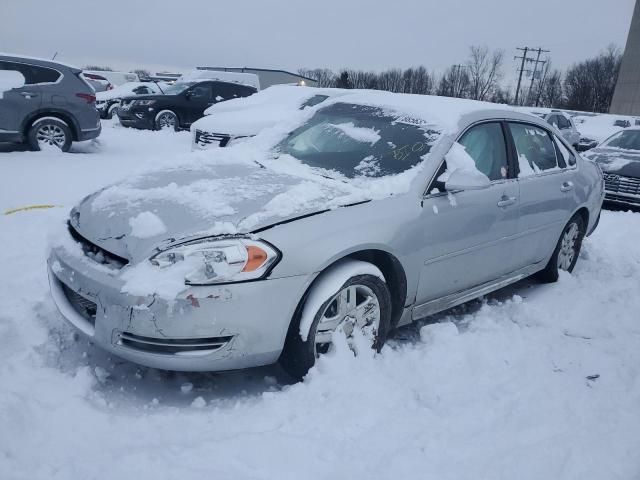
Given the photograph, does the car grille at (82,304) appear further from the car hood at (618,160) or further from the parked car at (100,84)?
the parked car at (100,84)

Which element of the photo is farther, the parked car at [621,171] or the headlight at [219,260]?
the parked car at [621,171]

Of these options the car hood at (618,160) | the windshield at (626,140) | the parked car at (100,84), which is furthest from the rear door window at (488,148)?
the parked car at (100,84)

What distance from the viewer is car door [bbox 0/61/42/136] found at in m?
8.76

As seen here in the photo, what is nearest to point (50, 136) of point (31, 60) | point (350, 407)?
point (31, 60)

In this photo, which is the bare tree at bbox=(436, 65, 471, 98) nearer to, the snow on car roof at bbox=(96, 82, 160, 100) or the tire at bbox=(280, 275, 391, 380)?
the snow on car roof at bbox=(96, 82, 160, 100)

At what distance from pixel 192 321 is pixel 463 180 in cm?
187

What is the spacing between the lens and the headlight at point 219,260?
2.46m

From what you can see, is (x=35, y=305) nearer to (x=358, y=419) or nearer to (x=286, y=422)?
(x=286, y=422)

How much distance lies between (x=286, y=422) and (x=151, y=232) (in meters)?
1.15

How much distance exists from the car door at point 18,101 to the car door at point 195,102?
527cm

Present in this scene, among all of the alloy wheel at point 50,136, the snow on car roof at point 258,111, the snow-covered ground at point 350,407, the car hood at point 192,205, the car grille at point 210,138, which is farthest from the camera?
the alloy wheel at point 50,136

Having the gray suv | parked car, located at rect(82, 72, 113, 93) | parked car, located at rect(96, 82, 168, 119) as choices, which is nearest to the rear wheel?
parked car, located at rect(96, 82, 168, 119)

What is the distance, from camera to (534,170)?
4.21 metres

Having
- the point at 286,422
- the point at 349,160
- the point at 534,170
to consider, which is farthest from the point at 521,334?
the point at 286,422
